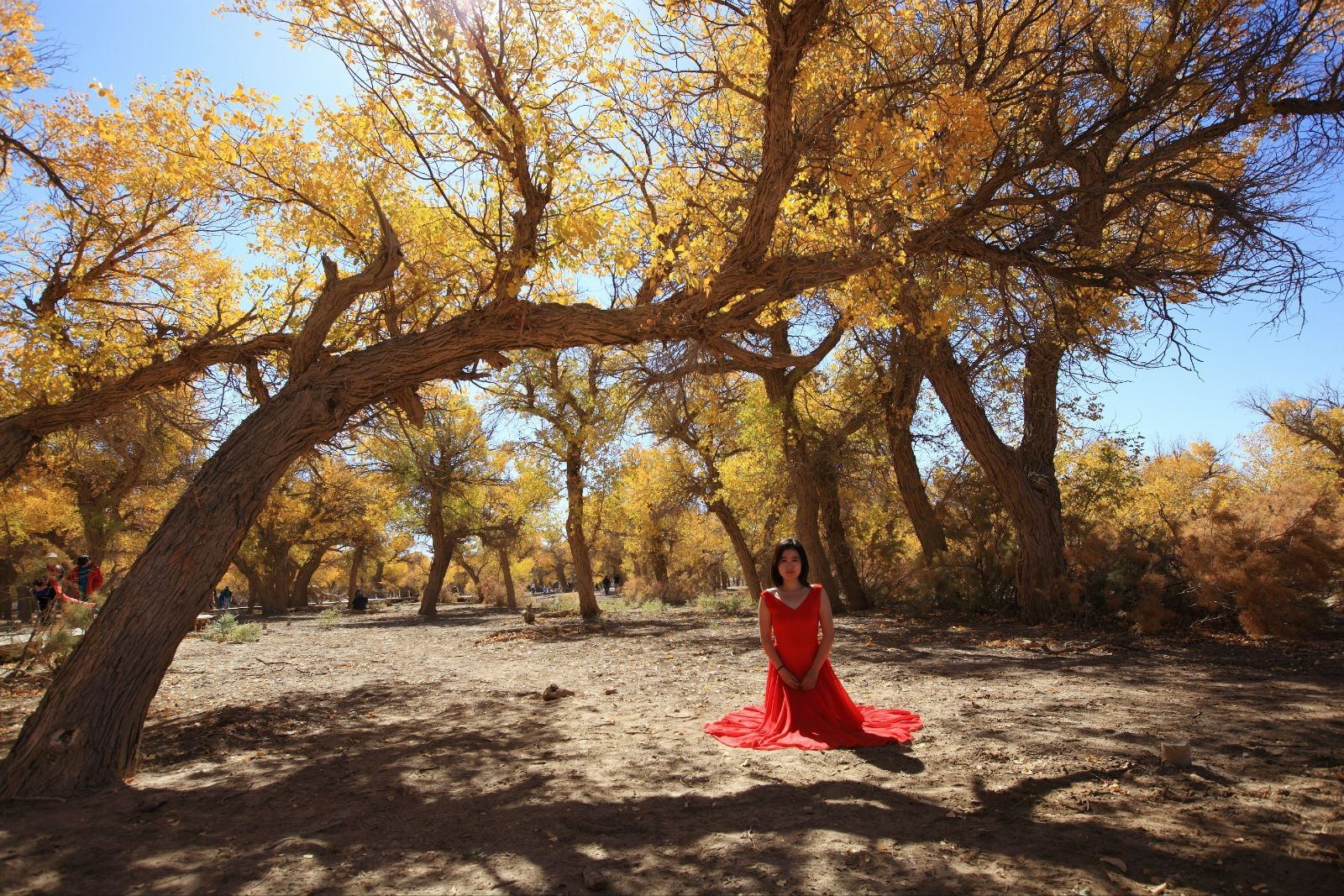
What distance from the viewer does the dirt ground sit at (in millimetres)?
2611

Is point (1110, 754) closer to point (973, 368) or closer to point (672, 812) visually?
point (672, 812)

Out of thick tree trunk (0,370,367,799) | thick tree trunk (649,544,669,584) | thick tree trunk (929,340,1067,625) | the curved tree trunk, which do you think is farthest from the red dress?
the curved tree trunk

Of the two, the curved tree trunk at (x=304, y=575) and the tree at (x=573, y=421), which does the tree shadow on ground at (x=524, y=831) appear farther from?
the curved tree trunk at (x=304, y=575)

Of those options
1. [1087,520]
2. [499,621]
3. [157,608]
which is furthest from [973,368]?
[499,621]

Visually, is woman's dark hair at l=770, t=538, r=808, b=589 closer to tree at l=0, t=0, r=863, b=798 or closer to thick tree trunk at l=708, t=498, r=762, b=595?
tree at l=0, t=0, r=863, b=798

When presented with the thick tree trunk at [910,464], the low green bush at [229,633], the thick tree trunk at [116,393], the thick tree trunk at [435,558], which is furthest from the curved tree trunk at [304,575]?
the thick tree trunk at [910,464]

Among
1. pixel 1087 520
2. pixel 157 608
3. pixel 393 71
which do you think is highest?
pixel 393 71

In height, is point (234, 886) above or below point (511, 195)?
below

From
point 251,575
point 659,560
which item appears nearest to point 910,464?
point 659,560

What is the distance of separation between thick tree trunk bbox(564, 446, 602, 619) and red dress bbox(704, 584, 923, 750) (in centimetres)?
1121

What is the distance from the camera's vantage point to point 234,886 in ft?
8.58

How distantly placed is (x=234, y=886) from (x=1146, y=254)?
6.79 m

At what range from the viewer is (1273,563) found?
7098 millimetres

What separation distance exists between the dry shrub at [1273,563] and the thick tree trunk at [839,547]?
6812 mm
